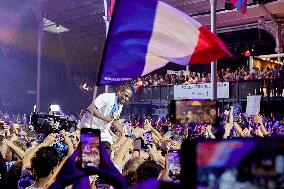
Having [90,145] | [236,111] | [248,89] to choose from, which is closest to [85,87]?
[248,89]

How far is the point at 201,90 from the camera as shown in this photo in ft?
68.7

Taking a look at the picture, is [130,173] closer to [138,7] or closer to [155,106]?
[138,7]

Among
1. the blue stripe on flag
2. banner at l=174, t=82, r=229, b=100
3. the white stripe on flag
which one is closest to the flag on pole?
banner at l=174, t=82, r=229, b=100

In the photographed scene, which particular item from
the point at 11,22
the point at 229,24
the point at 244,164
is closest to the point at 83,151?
the point at 244,164

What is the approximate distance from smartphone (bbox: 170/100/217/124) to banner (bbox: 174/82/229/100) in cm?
1847

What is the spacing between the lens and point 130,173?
325 centimetres

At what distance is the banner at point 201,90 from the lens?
2058 cm

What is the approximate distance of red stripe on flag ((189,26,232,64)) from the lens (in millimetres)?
3641

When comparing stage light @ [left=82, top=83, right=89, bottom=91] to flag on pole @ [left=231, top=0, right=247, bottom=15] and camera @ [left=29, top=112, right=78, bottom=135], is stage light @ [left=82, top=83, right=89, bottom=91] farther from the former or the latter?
camera @ [left=29, top=112, right=78, bottom=135]

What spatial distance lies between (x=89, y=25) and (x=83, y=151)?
27186 mm

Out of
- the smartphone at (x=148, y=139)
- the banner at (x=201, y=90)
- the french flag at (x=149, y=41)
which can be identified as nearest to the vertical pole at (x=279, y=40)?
the banner at (x=201, y=90)

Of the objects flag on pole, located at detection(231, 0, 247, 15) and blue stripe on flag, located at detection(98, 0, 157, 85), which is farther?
flag on pole, located at detection(231, 0, 247, 15)

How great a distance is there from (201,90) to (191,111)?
19204mm

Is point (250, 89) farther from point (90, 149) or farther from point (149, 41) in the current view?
point (90, 149)
